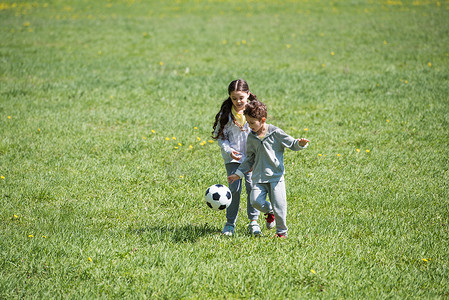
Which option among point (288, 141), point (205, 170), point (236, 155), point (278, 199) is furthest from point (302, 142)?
point (205, 170)

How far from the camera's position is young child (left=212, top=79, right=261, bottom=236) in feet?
15.0

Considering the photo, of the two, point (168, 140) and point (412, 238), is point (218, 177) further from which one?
point (412, 238)

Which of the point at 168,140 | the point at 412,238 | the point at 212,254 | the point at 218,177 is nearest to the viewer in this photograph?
the point at 212,254

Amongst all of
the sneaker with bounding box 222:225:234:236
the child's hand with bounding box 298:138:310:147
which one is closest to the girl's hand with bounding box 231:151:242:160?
the child's hand with bounding box 298:138:310:147

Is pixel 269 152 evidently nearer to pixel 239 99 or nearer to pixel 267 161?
pixel 267 161

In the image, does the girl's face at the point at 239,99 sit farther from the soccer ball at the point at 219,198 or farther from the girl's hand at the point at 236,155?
the soccer ball at the point at 219,198

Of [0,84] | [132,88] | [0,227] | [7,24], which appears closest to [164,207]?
[0,227]

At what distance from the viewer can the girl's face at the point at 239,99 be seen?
4477mm

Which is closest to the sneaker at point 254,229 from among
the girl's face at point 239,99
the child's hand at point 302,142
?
the child's hand at point 302,142

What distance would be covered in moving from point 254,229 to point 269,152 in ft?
2.92

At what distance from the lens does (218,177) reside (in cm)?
616

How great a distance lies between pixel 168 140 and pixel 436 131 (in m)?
4.64

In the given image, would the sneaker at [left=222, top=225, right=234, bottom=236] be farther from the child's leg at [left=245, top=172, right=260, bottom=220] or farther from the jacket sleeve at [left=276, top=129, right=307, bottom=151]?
the jacket sleeve at [left=276, top=129, right=307, bottom=151]

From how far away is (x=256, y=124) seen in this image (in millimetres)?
4301
